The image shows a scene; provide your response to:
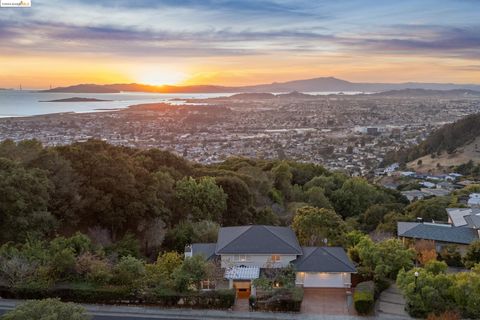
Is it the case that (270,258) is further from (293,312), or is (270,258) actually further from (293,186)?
(293,186)

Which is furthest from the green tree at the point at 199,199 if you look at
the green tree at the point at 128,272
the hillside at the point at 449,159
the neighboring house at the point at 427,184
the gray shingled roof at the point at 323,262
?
the hillside at the point at 449,159

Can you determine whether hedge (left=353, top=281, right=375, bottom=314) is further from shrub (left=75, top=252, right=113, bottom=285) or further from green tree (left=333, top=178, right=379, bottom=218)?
green tree (left=333, top=178, right=379, bottom=218)

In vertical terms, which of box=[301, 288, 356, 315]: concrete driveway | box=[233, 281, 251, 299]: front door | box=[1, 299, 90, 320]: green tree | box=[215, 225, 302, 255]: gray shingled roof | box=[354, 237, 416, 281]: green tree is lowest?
box=[301, 288, 356, 315]: concrete driveway

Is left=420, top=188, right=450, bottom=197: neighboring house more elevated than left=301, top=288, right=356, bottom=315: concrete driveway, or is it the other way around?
left=301, top=288, right=356, bottom=315: concrete driveway

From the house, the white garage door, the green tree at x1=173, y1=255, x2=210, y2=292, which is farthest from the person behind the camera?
the white garage door

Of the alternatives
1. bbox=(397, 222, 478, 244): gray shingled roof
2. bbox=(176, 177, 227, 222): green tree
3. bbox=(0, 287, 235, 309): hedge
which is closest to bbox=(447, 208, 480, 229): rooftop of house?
bbox=(397, 222, 478, 244): gray shingled roof

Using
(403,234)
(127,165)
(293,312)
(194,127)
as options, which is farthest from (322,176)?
(194,127)

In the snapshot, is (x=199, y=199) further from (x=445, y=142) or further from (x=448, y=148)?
(x=445, y=142)
